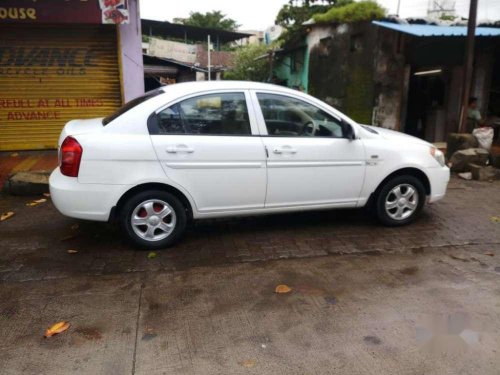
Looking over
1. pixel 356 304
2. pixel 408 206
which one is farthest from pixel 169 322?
pixel 408 206

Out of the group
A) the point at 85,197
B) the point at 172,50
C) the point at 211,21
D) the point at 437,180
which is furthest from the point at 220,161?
the point at 211,21

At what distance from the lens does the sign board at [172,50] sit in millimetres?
21728

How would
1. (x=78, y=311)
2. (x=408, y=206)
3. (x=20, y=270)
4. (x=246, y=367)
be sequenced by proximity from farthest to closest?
(x=408, y=206) → (x=20, y=270) → (x=78, y=311) → (x=246, y=367)

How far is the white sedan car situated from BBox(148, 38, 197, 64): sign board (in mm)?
17206

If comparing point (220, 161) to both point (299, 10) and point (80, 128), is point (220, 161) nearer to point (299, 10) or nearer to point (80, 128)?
point (80, 128)

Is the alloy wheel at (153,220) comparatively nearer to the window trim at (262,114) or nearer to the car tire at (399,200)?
the window trim at (262,114)

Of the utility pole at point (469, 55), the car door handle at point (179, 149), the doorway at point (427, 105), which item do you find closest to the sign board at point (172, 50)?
the doorway at point (427, 105)

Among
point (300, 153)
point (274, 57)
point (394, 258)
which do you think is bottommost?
point (394, 258)

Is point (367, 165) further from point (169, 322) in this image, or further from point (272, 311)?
point (169, 322)

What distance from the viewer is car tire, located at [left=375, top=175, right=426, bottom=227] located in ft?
17.0

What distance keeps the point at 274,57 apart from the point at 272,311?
19826 millimetres

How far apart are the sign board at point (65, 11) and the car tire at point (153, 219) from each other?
529cm

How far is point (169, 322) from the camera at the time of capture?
328 cm

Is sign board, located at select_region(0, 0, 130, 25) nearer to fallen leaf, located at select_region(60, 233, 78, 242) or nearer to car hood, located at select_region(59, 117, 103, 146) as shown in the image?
car hood, located at select_region(59, 117, 103, 146)
